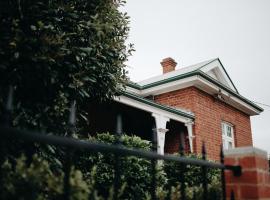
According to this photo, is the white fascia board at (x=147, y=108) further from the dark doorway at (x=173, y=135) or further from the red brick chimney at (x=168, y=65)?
the red brick chimney at (x=168, y=65)

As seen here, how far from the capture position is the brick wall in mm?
11422

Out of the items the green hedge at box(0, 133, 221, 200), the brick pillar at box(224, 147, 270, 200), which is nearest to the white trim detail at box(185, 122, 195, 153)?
the green hedge at box(0, 133, 221, 200)

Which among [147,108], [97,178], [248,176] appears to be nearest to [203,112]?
[147,108]

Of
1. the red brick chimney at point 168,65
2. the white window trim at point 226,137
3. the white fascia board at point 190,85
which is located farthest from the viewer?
the red brick chimney at point 168,65

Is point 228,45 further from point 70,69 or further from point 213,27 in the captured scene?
point 70,69

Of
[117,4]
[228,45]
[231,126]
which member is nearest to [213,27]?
[228,45]

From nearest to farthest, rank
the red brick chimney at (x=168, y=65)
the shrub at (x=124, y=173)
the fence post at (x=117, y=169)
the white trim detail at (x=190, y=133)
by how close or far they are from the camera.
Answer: the fence post at (x=117, y=169) < the shrub at (x=124, y=173) < the white trim detail at (x=190, y=133) < the red brick chimney at (x=168, y=65)

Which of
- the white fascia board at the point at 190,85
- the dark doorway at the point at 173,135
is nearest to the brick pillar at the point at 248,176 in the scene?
the white fascia board at the point at 190,85

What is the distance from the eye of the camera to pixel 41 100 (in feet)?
13.4

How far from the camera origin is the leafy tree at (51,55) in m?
3.83

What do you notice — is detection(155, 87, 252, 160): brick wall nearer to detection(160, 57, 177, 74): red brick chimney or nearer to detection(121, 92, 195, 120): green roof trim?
detection(121, 92, 195, 120): green roof trim

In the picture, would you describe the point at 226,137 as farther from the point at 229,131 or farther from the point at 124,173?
the point at 124,173

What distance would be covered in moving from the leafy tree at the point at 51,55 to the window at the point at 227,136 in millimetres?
8743

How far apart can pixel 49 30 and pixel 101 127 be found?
7.25 metres
